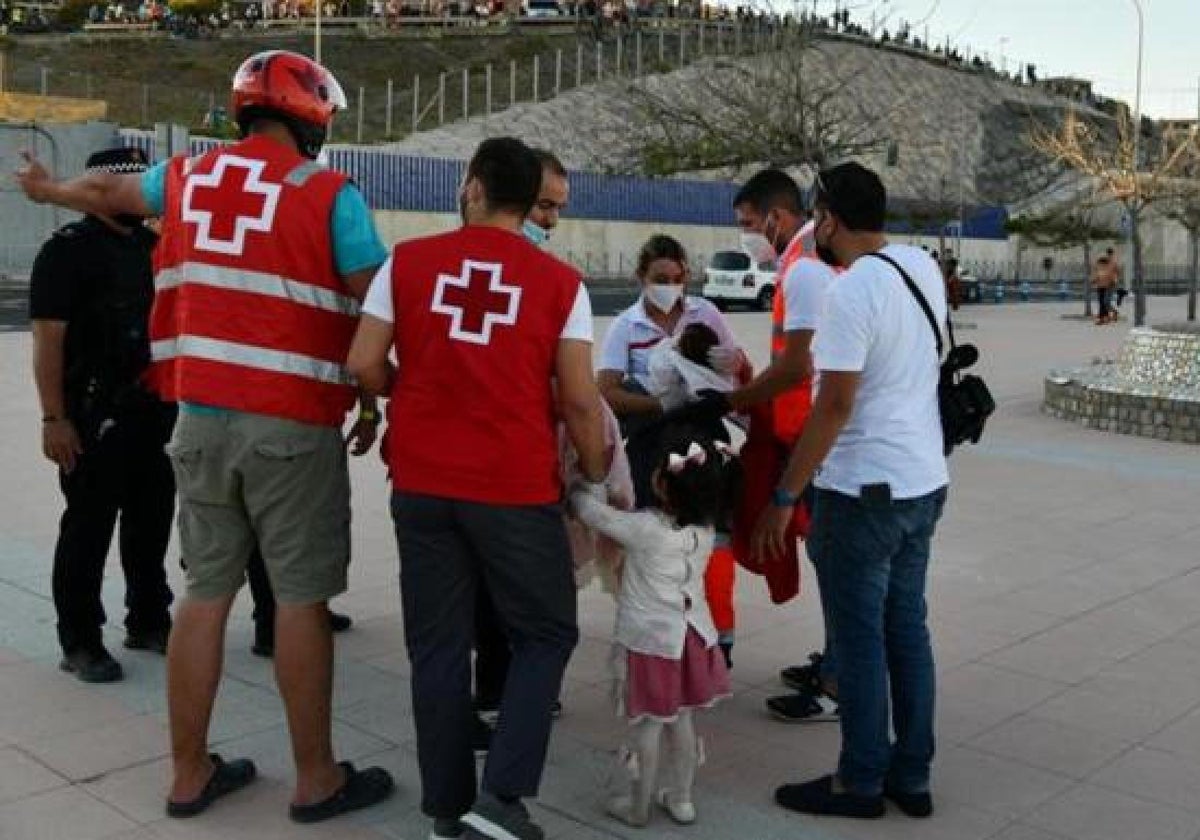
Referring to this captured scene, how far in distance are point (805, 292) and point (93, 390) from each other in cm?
259

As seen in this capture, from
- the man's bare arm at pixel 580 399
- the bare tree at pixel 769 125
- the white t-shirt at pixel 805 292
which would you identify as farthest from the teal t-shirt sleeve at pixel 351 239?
the bare tree at pixel 769 125

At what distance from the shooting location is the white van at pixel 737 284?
2942 centimetres

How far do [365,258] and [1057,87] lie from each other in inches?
3495

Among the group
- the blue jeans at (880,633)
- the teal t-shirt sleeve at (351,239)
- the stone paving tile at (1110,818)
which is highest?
the teal t-shirt sleeve at (351,239)

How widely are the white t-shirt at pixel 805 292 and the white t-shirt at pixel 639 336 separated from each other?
0.47 metres

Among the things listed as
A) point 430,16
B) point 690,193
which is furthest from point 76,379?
point 430,16

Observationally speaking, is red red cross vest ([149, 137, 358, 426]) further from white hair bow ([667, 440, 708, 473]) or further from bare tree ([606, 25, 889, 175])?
bare tree ([606, 25, 889, 175])

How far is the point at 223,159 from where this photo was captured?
3492mm

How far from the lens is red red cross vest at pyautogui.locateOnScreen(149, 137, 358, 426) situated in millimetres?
3438

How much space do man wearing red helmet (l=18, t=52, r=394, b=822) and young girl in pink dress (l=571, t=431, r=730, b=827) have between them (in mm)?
766

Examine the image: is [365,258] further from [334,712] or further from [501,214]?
[334,712]

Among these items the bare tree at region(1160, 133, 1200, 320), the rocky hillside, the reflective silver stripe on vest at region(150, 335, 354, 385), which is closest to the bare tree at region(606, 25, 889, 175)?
the bare tree at region(1160, 133, 1200, 320)

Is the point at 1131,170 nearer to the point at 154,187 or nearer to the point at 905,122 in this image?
the point at 154,187

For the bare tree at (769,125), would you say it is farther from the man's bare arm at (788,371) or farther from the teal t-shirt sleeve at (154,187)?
the teal t-shirt sleeve at (154,187)
